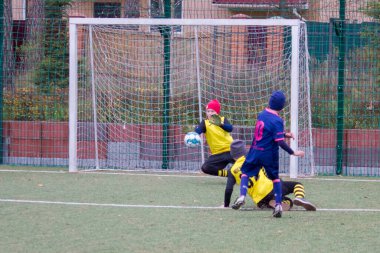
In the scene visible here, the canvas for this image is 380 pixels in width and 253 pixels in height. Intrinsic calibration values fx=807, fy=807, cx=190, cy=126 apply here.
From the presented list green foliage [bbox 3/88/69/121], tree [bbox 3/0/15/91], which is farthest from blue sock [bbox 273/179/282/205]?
tree [bbox 3/0/15/91]

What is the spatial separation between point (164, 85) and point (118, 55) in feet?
3.27

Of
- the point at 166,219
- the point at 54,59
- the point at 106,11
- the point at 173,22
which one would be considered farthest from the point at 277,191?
the point at 106,11

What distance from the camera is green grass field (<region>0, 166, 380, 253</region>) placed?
23.0 ft

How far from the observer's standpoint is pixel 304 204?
29.3ft

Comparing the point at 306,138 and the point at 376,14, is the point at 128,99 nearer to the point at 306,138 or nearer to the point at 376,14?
the point at 306,138

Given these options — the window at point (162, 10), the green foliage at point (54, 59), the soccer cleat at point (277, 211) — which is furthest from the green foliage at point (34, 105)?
the soccer cleat at point (277, 211)

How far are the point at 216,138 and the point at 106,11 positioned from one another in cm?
427

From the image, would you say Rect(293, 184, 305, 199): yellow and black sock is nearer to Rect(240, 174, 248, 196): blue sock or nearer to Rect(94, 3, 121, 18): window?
Rect(240, 174, 248, 196): blue sock

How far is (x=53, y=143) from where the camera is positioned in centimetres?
1423

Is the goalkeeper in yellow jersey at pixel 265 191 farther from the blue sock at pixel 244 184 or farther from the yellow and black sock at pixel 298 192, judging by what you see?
the blue sock at pixel 244 184

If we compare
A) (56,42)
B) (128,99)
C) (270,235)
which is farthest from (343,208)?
(56,42)

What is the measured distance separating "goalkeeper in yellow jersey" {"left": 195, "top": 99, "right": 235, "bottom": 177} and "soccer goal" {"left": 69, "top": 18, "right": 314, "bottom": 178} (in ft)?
6.04

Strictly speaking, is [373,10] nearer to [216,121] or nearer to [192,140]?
[216,121]

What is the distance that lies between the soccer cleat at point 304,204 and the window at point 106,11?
702cm
